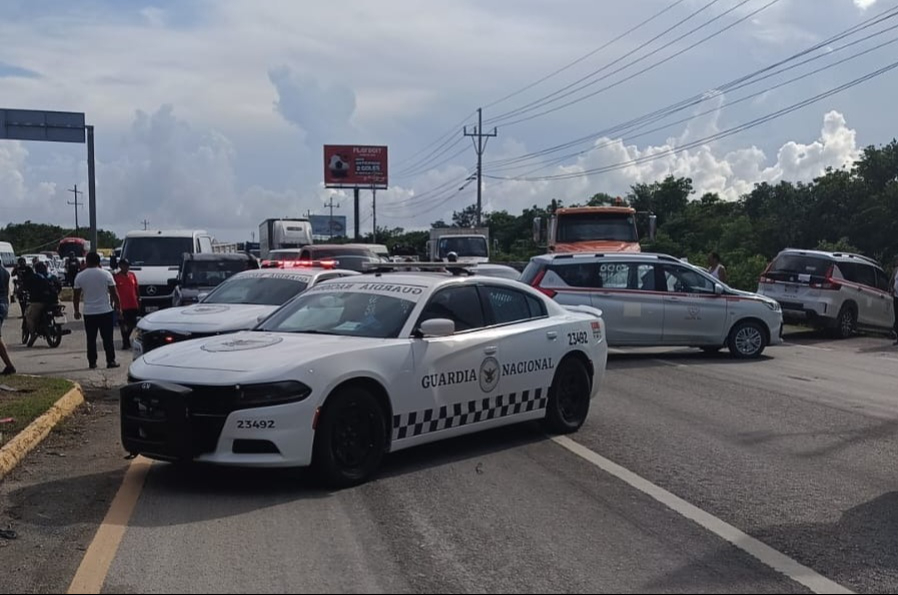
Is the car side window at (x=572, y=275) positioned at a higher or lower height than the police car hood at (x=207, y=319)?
higher

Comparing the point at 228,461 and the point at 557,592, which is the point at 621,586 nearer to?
the point at 557,592

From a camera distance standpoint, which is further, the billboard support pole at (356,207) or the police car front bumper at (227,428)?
the billboard support pole at (356,207)

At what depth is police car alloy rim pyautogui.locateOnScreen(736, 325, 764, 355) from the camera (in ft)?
56.9

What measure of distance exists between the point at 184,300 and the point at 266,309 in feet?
19.0

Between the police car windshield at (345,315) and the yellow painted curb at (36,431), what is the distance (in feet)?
7.65

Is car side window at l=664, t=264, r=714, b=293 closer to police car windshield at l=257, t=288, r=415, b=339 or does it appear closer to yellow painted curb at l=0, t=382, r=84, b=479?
police car windshield at l=257, t=288, r=415, b=339

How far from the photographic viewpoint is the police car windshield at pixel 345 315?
8273 mm

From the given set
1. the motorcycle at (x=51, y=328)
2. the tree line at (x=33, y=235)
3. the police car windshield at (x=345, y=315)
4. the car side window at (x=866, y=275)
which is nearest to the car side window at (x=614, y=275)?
the car side window at (x=866, y=275)

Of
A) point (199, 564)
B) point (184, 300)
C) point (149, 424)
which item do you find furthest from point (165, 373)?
point (184, 300)

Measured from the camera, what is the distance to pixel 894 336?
21656 mm

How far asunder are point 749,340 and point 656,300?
78.5 inches

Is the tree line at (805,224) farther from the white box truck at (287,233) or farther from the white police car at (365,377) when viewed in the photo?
the white police car at (365,377)

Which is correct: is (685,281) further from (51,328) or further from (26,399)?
(51,328)

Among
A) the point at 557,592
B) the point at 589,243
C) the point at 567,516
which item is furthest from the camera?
the point at 589,243
